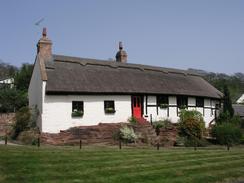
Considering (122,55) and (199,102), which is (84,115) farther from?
(199,102)

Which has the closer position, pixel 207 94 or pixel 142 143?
pixel 142 143

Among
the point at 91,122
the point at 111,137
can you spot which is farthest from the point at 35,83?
the point at 111,137

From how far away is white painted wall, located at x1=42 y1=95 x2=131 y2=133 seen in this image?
22.2 meters

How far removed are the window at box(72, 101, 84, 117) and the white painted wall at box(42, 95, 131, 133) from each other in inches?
10.4

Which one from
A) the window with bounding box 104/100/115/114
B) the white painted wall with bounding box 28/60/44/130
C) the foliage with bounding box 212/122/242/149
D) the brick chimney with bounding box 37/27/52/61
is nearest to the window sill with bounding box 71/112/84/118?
the window with bounding box 104/100/115/114

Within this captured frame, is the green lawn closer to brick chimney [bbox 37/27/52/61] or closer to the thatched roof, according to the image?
the thatched roof

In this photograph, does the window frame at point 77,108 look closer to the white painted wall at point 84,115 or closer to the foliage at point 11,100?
the white painted wall at point 84,115

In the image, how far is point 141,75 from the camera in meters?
29.8

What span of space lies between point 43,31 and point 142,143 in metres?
13.4

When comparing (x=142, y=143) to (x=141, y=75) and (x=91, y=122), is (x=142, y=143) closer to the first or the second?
(x=91, y=122)

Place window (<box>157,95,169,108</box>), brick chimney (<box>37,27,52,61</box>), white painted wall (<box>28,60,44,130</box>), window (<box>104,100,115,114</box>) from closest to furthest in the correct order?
1. white painted wall (<box>28,60,44,130</box>)
2. window (<box>104,100,115,114</box>)
3. brick chimney (<box>37,27,52,61</box>)
4. window (<box>157,95,169,108</box>)

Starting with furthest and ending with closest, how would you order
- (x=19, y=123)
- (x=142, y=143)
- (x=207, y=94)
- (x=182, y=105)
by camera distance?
1. (x=207, y=94)
2. (x=182, y=105)
3. (x=19, y=123)
4. (x=142, y=143)

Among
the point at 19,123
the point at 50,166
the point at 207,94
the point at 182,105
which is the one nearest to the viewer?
the point at 50,166

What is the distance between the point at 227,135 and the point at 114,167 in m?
15.7
